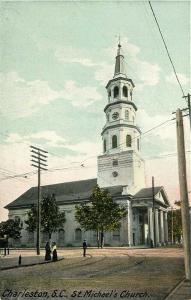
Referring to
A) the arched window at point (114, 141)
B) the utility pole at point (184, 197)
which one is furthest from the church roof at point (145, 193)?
the utility pole at point (184, 197)

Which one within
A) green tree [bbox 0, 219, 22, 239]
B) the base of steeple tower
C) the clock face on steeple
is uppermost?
the clock face on steeple

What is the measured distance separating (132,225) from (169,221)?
12238 mm

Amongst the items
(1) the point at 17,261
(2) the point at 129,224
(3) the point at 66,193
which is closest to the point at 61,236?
(3) the point at 66,193

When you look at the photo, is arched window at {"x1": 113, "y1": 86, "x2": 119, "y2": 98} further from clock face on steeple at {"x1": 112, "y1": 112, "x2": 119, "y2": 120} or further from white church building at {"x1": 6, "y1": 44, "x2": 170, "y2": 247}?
clock face on steeple at {"x1": 112, "y1": 112, "x2": 119, "y2": 120}

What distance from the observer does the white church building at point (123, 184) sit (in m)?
49.1

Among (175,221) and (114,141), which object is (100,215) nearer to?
(114,141)

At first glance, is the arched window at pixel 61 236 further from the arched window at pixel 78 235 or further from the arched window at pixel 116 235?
the arched window at pixel 116 235

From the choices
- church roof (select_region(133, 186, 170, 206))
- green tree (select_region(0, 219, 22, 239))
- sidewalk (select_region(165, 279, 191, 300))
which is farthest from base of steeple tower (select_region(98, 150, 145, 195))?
sidewalk (select_region(165, 279, 191, 300))

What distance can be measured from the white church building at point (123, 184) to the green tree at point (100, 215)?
515 centimetres

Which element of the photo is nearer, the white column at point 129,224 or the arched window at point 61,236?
the white column at point 129,224

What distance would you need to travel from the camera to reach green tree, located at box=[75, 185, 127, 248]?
43.3 meters

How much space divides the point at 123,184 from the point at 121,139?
246 inches

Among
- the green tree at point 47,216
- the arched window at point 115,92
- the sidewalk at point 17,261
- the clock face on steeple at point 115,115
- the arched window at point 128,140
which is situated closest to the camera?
the sidewalk at point 17,261

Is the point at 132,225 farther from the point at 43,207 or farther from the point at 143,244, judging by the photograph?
the point at 43,207
